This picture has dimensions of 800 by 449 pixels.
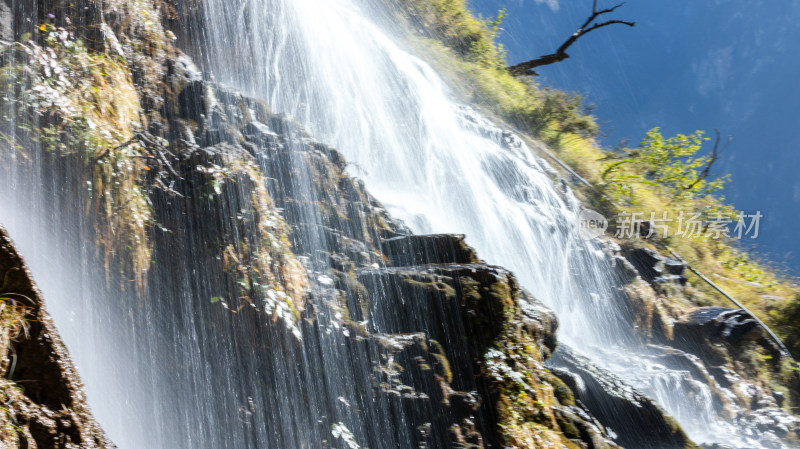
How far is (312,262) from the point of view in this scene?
4684 millimetres

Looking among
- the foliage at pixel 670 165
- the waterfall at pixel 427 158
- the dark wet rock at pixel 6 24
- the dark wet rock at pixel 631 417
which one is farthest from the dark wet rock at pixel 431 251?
the foliage at pixel 670 165

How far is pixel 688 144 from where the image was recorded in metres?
13.5

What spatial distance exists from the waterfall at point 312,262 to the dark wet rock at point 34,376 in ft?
4.97

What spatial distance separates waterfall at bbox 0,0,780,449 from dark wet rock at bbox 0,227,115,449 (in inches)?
59.6

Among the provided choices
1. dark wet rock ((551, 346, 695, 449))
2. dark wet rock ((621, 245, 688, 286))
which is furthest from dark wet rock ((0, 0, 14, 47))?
dark wet rock ((621, 245, 688, 286))

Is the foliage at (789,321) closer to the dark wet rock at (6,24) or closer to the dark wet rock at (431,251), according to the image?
the dark wet rock at (431,251)

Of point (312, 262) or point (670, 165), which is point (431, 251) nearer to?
point (312, 262)

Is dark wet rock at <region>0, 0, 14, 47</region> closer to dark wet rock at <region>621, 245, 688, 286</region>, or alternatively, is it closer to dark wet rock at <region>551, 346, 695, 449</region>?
dark wet rock at <region>551, 346, 695, 449</region>

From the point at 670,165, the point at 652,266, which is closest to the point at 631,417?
the point at 652,266

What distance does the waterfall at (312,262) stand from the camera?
3787 millimetres

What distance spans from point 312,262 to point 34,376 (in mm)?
2593

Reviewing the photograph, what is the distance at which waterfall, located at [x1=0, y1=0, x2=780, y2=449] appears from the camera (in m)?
3.79

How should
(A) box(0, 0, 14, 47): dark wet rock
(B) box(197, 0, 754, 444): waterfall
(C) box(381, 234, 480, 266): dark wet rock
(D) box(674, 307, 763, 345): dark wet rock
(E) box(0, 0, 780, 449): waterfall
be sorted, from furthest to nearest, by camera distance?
(D) box(674, 307, 763, 345): dark wet rock
(B) box(197, 0, 754, 444): waterfall
(C) box(381, 234, 480, 266): dark wet rock
(A) box(0, 0, 14, 47): dark wet rock
(E) box(0, 0, 780, 449): waterfall

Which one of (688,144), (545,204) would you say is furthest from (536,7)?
(545,204)
